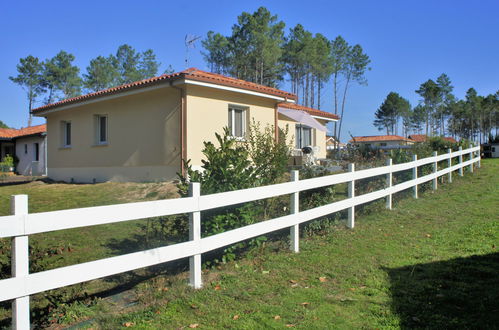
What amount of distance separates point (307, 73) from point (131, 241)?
145 feet

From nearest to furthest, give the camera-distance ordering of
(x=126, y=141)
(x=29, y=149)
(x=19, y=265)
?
(x=19, y=265), (x=126, y=141), (x=29, y=149)

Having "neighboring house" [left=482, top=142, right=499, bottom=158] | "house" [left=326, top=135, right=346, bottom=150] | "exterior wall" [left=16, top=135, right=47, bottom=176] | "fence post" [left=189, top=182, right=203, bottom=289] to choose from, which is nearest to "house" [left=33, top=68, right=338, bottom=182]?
"house" [left=326, top=135, right=346, bottom=150]

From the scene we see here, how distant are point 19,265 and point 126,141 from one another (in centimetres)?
1189

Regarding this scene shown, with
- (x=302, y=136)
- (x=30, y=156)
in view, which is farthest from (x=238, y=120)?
(x=30, y=156)

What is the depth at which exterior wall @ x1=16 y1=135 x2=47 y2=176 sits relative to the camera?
93.3ft

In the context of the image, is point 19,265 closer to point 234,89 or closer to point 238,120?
point 234,89

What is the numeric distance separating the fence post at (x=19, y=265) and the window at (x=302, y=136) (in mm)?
17426

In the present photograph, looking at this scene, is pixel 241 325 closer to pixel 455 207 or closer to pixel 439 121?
pixel 455 207

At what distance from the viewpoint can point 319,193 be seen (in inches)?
268

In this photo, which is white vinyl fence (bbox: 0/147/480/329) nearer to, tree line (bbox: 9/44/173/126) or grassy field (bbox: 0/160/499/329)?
grassy field (bbox: 0/160/499/329)

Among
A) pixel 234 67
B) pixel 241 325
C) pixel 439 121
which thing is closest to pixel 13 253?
pixel 241 325

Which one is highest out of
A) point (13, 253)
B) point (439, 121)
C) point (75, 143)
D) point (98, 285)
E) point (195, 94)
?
point (439, 121)

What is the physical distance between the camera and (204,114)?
12.9 metres

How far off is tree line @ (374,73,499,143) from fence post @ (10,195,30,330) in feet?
250
